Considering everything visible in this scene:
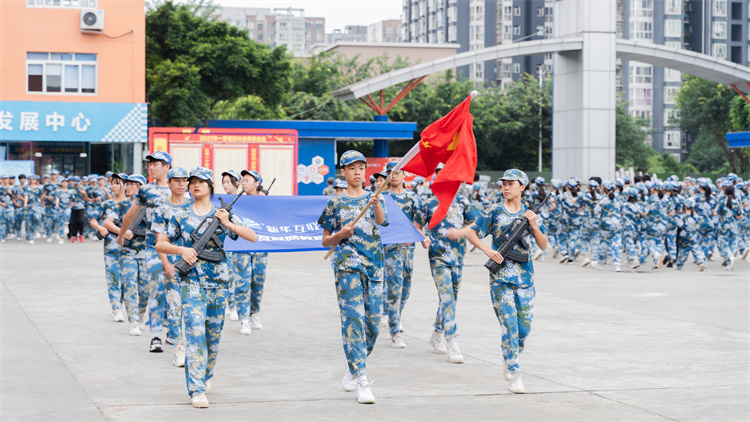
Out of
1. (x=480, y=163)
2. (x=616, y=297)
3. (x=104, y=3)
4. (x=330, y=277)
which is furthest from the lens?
(x=480, y=163)

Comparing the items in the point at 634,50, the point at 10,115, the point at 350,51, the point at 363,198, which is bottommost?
the point at 363,198

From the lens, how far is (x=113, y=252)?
11953mm

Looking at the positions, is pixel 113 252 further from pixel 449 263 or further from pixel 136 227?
pixel 449 263

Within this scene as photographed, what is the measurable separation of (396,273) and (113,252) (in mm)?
3740

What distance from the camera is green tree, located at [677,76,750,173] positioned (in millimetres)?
71875

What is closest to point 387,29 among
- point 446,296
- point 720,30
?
point 720,30

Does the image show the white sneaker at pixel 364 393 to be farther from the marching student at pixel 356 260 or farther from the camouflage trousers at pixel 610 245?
the camouflage trousers at pixel 610 245

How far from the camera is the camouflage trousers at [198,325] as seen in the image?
7660mm

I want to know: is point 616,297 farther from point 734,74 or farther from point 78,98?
point 78,98

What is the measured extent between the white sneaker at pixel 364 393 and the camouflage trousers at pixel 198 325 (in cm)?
125

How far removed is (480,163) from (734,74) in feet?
97.6

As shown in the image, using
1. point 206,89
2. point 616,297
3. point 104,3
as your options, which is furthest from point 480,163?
point 616,297

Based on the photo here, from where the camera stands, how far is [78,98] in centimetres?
3744

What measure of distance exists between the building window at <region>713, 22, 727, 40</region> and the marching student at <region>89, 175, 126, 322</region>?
312ft
